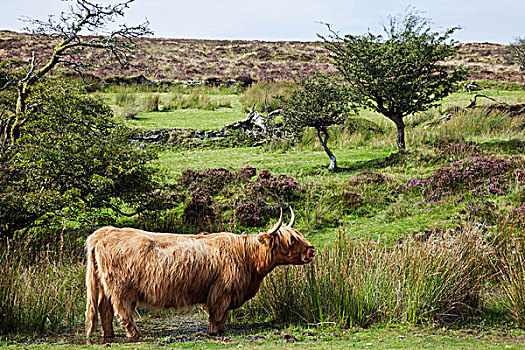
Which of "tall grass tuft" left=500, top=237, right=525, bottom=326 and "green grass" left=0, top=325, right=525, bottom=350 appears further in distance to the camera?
"tall grass tuft" left=500, top=237, right=525, bottom=326

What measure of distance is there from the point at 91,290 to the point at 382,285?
390cm

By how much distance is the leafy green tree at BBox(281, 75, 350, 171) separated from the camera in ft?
53.6

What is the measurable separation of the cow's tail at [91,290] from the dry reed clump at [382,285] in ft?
7.76

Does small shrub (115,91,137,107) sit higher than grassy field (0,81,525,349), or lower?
higher

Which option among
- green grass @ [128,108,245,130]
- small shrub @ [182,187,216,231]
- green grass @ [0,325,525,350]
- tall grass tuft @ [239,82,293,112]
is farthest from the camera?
tall grass tuft @ [239,82,293,112]

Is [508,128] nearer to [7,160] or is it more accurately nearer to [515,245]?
[515,245]

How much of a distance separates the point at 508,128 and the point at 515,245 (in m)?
13.6

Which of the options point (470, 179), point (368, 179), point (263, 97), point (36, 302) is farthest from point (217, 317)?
point (263, 97)

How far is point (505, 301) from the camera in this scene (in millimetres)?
6418

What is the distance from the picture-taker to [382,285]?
6586 millimetres

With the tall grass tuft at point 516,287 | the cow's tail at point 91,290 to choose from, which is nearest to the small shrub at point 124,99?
the cow's tail at point 91,290

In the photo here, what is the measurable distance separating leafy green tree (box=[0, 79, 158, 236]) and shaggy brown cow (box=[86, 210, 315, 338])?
5053 millimetres

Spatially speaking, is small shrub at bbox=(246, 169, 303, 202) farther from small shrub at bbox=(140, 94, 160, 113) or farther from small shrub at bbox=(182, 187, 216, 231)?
small shrub at bbox=(140, 94, 160, 113)

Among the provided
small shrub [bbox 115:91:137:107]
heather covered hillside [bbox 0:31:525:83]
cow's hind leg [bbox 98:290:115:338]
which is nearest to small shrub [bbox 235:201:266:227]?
cow's hind leg [bbox 98:290:115:338]
